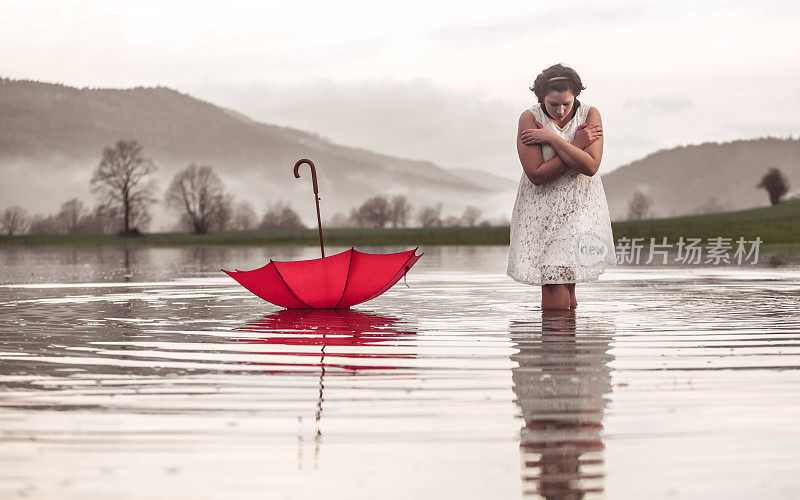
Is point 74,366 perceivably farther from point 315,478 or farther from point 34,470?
point 315,478

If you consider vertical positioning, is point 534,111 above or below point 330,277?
above

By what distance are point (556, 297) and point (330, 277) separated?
1.99m

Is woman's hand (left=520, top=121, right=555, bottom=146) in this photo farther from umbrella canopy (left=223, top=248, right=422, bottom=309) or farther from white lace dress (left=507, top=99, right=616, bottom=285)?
umbrella canopy (left=223, top=248, right=422, bottom=309)

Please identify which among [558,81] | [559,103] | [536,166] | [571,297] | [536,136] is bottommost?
[571,297]

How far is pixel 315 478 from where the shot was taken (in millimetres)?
3322

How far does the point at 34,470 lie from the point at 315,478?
2.96 feet

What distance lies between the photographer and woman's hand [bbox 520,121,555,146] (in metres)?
9.02

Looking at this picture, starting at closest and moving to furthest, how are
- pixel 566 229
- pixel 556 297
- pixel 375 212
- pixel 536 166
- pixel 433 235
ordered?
pixel 536 166
pixel 566 229
pixel 556 297
pixel 433 235
pixel 375 212

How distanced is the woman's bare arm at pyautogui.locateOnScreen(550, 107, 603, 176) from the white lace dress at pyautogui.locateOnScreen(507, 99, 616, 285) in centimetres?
26

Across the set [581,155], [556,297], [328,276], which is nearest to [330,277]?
[328,276]

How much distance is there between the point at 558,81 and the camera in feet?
30.4

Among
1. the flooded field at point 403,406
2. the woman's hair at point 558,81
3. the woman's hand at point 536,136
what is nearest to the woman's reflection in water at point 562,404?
the flooded field at point 403,406

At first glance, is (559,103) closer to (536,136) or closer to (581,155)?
(536,136)

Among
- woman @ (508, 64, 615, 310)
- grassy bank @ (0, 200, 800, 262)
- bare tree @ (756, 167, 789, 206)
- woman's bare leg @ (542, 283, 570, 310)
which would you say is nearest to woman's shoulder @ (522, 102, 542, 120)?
woman @ (508, 64, 615, 310)
